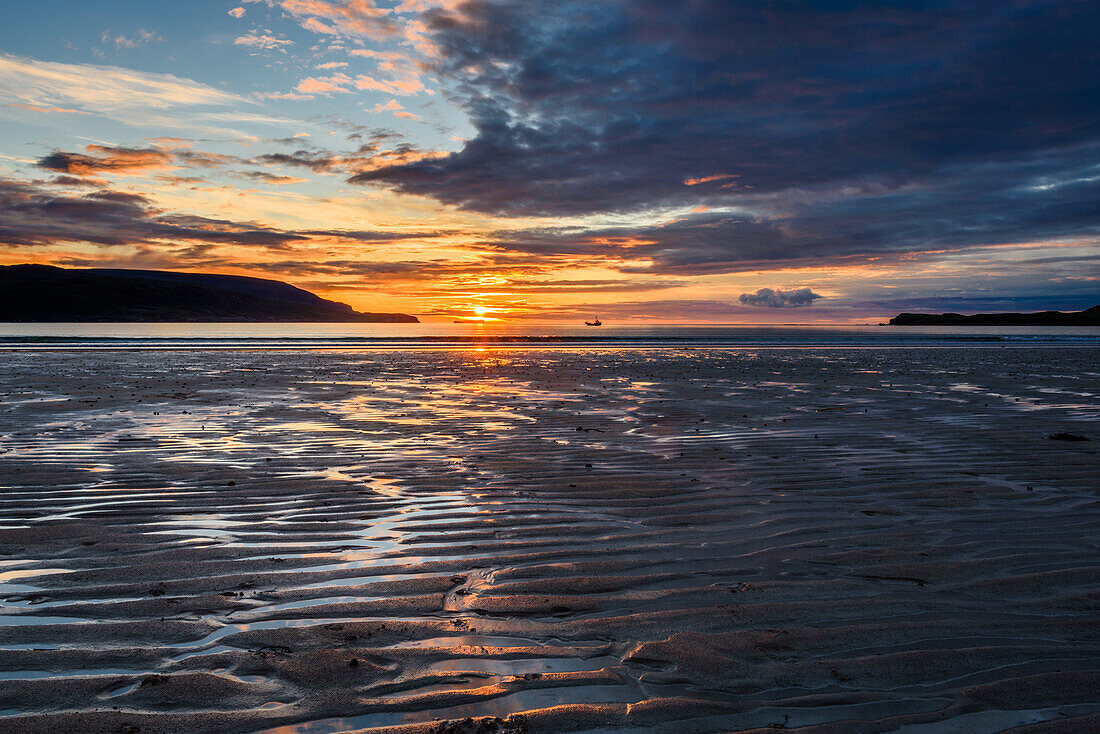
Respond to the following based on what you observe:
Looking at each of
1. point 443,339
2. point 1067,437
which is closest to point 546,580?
point 1067,437

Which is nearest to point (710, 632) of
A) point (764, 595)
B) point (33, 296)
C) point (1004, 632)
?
point (764, 595)

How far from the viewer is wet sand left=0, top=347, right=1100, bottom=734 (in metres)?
3.06

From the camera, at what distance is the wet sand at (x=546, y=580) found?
10.0ft

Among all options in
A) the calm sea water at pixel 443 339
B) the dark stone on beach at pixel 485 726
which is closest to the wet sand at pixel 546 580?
the dark stone on beach at pixel 485 726

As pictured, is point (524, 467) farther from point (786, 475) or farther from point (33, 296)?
point (33, 296)

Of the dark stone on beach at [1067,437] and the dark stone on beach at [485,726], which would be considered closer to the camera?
the dark stone on beach at [485,726]

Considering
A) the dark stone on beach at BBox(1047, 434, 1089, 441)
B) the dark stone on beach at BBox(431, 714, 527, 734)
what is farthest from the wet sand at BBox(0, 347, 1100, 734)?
the dark stone on beach at BBox(1047, 434, 1089, 441)

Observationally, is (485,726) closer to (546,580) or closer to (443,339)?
(546,580)

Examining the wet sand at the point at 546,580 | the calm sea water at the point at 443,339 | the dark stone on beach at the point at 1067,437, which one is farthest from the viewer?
the calm sea water at the point at 443,339

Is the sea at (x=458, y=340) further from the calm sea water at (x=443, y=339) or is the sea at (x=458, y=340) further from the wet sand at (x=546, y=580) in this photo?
the wet sand at (x=546, y=580)

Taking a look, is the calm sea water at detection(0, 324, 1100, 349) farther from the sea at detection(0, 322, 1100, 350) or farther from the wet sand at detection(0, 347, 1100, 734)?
the wet sand at detection(0, 347, 1100, 734)

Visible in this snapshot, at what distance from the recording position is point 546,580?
4.58m

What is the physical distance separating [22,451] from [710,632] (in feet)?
33.2

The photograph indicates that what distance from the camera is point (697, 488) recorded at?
7.27m
